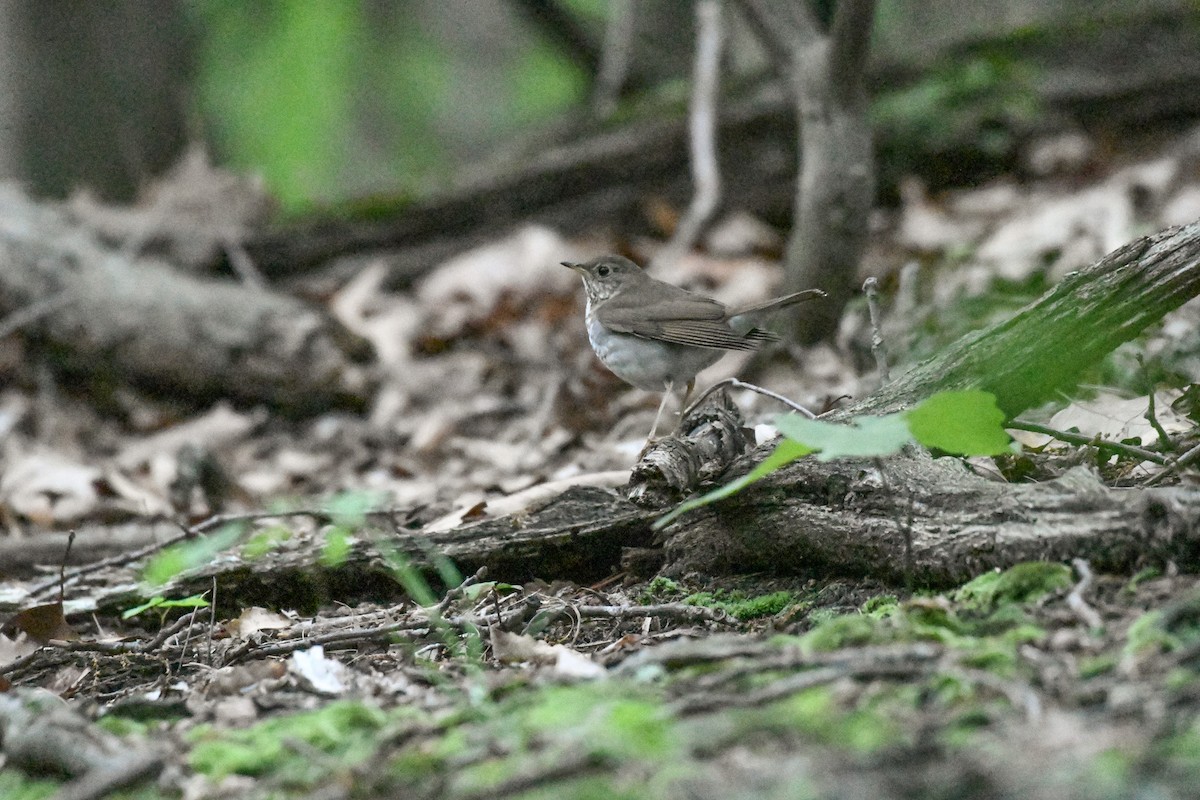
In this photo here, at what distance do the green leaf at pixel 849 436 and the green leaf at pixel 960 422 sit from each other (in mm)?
45

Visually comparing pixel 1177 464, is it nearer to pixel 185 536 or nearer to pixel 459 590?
pixel 459 590

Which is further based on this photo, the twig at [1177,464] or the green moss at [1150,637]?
the twig at [1177,464]

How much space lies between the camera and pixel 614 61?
8.63 meters

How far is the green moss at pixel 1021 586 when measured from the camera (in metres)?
2.48

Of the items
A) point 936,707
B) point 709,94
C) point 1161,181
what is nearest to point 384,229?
point 709,94

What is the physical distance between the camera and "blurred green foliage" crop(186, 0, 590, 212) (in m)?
10.4

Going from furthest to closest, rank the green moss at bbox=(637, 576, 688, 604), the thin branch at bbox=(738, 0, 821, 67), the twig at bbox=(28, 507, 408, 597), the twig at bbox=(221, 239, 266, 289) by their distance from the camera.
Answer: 1. the twig at bbox=(221, 239, 266, 289)
2. the thin branch at bbox=(738, 0, 821, 67)
3. the twig at bbox=(28, 507, 408, 597)
4. the green moss at bbox=(637, 576, 688, 604)

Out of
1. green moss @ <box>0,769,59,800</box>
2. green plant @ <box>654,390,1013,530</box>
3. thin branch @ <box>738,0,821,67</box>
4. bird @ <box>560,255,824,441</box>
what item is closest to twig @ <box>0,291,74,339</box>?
bird @ <box>560,255,824,441</box>

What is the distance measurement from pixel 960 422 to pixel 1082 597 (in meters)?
0.43

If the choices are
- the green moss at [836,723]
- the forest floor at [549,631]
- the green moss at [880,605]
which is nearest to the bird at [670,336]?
the forest floor at [549,631]

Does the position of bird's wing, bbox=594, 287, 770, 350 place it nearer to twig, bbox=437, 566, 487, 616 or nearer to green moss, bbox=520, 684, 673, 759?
twig, bbox=437, 566, 487, 616

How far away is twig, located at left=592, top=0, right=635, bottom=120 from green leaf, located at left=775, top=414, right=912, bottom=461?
600cm

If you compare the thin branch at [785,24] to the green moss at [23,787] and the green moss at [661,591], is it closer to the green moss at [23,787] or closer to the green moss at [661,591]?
the green moss at [661,591]

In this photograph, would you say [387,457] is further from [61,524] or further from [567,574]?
[567,574]
